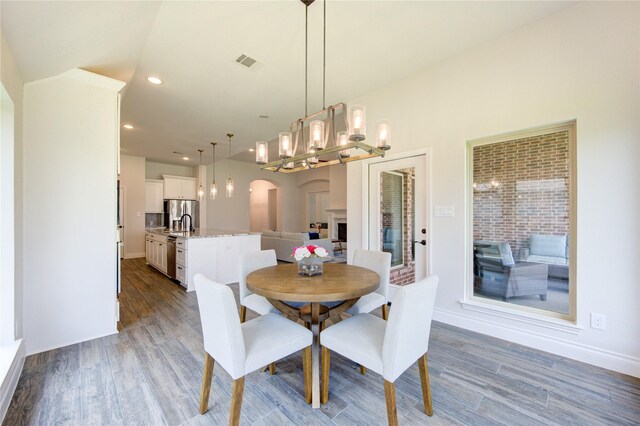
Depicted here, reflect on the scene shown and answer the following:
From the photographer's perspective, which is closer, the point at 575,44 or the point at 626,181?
the point at 626,181

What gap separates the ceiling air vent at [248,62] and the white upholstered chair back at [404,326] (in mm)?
2712

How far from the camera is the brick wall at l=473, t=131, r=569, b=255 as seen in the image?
96.0 inches

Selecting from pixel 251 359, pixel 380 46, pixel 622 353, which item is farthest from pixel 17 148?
pixel 622 353

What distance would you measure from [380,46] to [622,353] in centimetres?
326

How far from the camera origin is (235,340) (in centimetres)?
141

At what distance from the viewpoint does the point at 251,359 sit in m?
1.47

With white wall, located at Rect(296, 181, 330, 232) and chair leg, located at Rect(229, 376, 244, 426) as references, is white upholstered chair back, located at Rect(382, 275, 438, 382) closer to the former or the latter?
chair leg, located at Rect(229, 376, 244, 426)

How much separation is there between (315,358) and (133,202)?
7.46 meters

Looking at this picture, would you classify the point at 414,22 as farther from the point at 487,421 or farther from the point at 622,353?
the point at 622,353

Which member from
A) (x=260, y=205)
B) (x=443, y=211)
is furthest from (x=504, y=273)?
(x=260, y=205)

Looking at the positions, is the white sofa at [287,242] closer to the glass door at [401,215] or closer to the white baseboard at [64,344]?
the glass door at [401,215]

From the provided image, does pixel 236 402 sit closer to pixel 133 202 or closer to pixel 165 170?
pixel 133 202

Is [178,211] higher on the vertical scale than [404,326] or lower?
higher

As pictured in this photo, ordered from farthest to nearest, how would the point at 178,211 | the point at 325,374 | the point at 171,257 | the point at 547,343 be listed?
the point at 178,211
the point at 171,257
the point at 547,343
the point at 325,374
